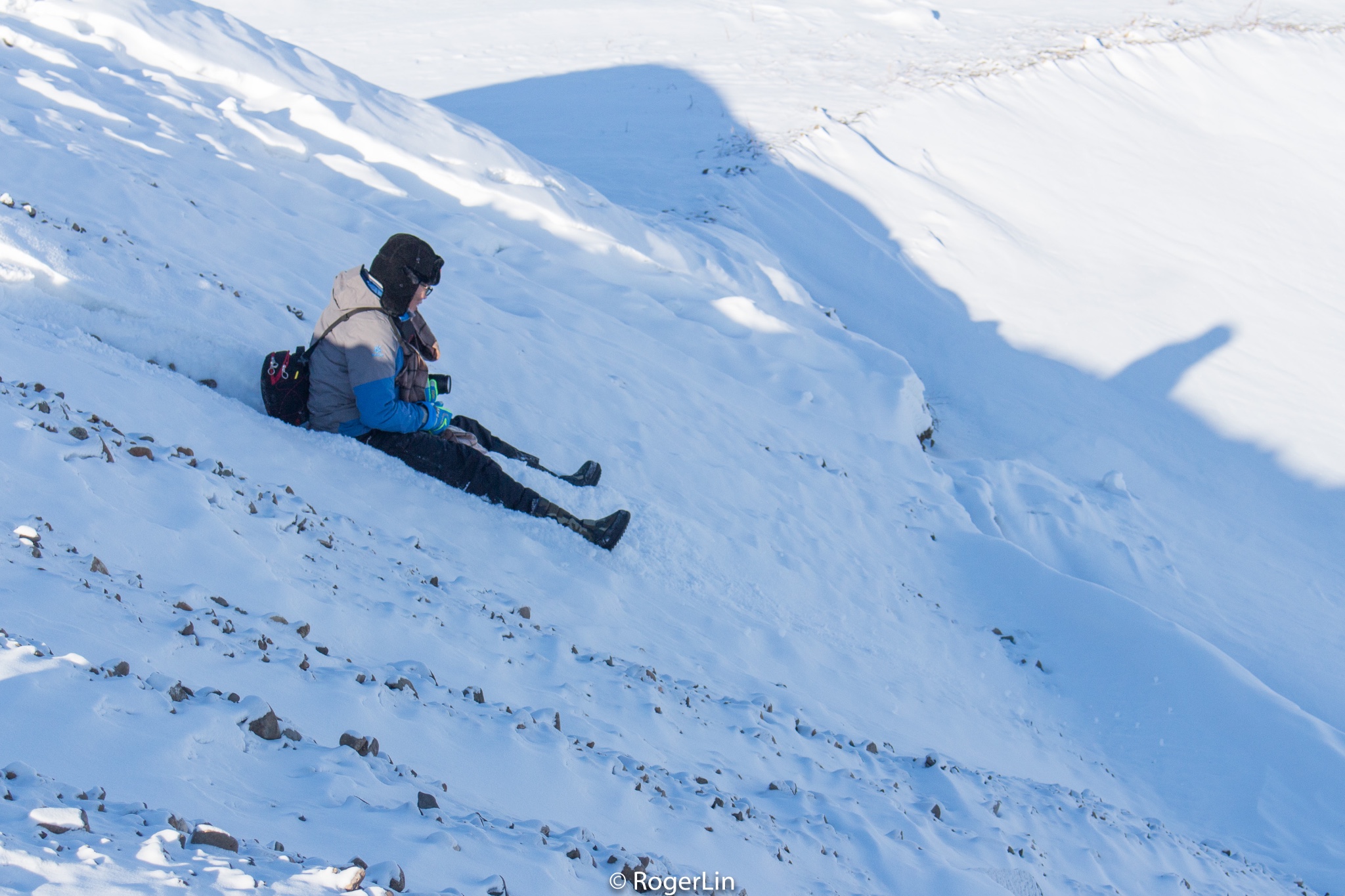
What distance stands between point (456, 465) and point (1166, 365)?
31.1ft

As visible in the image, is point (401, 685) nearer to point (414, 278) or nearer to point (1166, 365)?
point (414, 278)

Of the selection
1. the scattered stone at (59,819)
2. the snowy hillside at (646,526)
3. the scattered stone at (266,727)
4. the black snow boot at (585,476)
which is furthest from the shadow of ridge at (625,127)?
the scattered stone at (59,819)

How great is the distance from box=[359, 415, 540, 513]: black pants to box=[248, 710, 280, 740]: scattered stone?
2.35m

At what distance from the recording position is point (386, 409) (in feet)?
14.6

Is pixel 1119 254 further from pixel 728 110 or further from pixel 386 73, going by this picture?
pixel 386 73

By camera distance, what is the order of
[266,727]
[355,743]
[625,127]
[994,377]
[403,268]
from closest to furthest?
[266,727] → [355,743] → [403,268] → [994,377] → [625,127]

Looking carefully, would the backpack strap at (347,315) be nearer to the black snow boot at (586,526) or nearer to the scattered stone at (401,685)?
the black snow boot at (586,526)

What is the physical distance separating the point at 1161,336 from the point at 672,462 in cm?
812

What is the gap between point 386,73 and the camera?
1831cm

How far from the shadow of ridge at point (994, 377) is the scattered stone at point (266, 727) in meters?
4.79

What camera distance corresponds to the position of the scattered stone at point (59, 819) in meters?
1.73

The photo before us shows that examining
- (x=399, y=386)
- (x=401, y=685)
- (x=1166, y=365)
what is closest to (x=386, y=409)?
(x=399, y=386)

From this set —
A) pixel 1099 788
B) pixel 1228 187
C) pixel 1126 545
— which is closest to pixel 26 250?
pixel 1099 788

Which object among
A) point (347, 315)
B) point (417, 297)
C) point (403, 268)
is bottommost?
point (347, 315)
